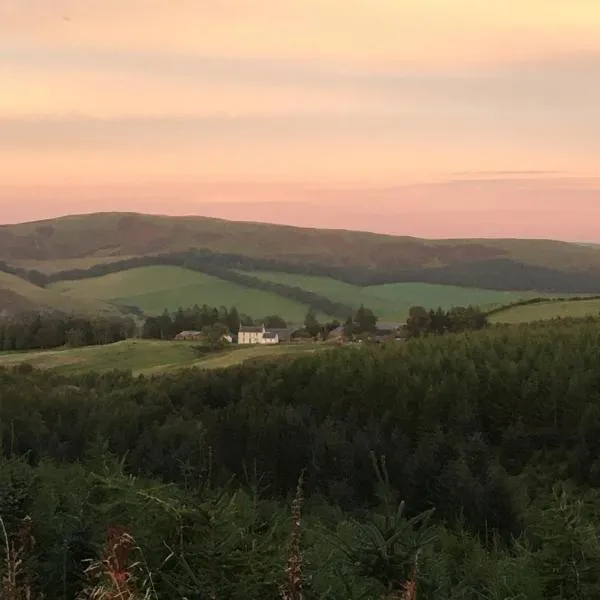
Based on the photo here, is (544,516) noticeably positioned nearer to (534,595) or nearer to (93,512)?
(534,595)

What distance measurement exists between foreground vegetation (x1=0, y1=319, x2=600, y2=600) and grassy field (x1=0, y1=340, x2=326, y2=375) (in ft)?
31.4

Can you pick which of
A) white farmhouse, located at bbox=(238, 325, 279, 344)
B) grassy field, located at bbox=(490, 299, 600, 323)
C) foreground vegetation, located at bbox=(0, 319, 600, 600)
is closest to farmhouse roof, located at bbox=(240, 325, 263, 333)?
white farmhouse, located at bbox=(238, 325, 279, 344)

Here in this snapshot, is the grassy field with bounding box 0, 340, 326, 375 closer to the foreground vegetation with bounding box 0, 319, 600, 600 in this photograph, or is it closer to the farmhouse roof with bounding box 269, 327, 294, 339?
the foreground vegetation with bounding box 0, 319, 600, 600

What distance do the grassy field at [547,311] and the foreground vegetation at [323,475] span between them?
14.2 meters

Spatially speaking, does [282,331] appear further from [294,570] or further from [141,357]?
[294,570]

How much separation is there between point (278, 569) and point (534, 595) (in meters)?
2.30

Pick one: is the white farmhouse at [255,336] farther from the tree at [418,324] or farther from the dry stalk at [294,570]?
the dry stalk at [294,570]

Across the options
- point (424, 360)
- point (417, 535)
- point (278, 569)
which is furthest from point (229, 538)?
point (424, 360)

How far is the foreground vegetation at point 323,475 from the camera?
6.48 meters

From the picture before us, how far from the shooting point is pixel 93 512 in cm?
873

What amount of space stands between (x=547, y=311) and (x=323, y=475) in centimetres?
7828

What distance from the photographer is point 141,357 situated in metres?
120

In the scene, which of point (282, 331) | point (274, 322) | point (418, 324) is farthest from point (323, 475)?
point (274, 322)

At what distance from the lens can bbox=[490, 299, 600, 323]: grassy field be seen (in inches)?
4702
